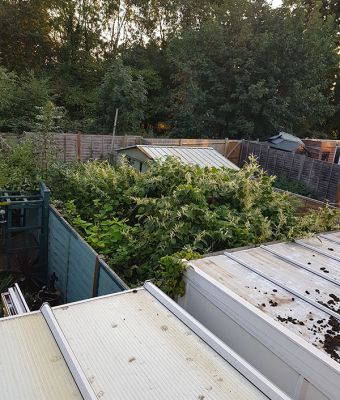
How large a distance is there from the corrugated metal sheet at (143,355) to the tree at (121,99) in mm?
13114

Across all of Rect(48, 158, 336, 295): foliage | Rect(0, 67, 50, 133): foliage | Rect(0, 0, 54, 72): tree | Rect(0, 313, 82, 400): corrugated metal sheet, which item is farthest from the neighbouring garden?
Rect(0, 0, 54, 72): tree

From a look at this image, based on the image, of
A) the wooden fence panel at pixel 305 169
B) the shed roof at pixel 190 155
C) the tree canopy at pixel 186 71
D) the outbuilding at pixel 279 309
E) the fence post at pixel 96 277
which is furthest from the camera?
the tree canopy at pixel 186 71

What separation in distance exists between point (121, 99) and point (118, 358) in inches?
539

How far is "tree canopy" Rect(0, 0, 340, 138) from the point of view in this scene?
15366 millimetres

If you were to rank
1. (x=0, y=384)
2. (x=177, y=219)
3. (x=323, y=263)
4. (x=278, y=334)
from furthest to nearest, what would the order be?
1. (x=177, y=219)
2. (x=323, y=263)
3. (x=278, y=334)
4. (x=0, y=384)

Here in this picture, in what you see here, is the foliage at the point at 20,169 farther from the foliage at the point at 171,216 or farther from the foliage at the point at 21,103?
the foliage at the point at 21,103

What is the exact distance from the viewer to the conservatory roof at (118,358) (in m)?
1.85

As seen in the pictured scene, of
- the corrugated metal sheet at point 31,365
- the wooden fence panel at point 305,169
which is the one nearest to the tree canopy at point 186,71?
the wooden fence panel at point 305,169

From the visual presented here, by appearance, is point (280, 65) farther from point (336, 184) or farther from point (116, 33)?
point (116, 33)

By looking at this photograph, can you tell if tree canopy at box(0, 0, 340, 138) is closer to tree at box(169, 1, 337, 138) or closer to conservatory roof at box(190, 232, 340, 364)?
tree at box(169, 1, 337, 138)

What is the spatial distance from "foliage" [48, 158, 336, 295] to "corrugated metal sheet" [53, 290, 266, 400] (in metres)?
0.82

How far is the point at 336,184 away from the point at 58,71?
16357 mm

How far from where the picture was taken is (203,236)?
394cm

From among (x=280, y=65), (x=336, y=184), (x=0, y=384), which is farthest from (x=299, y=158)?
(x=0, y=384)
